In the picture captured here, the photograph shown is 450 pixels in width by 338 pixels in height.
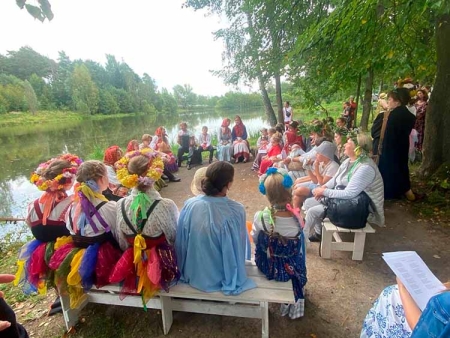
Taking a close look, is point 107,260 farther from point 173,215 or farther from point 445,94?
point 445,94

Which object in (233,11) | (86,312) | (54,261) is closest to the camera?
(54,261)

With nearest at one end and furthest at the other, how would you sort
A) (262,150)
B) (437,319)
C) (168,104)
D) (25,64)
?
(437,319), (262,150), (25,64), (168,104)

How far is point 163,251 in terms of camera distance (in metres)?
1.85

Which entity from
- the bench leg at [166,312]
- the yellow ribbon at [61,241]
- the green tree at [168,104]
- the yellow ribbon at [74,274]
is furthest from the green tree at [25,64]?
the bench leg at [166,312]

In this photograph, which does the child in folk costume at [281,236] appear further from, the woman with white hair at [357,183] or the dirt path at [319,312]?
the woman with white hair at [357,183]

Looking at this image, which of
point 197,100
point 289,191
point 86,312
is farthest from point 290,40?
point 197,100

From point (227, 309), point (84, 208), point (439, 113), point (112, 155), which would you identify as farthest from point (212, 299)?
point (439, 113)

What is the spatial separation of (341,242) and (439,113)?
3196 millimetres

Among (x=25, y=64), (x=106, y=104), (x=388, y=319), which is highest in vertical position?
(x=25, y=64)

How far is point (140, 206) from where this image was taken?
5.78ft

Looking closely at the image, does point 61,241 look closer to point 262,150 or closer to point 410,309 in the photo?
point 410,309

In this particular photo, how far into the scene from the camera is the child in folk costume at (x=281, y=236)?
1.83m

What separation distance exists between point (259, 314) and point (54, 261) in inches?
62.6

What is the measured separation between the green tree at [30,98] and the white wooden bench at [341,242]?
4473 cm
